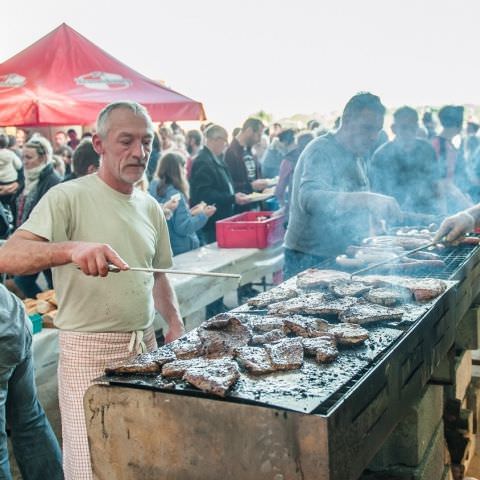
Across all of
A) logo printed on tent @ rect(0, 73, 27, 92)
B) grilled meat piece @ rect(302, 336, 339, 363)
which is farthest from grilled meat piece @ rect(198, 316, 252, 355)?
logo printed on tent @ rect(0, 73, 27, 92)

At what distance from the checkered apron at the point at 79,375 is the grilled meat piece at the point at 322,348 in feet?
3.58

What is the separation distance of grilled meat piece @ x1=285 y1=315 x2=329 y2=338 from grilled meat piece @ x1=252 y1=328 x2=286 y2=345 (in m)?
0.09

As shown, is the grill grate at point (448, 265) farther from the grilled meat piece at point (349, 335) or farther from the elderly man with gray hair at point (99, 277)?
the elderly man with gray hair at point (99, 277)

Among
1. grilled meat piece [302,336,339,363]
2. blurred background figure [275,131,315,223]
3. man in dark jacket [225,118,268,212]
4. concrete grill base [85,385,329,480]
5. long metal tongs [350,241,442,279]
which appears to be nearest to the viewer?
concrete grill base [85,385,329,480]

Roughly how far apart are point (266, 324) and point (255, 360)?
530 mm

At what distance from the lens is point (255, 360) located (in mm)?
2512

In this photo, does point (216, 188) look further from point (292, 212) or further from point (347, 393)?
point (347, 393)

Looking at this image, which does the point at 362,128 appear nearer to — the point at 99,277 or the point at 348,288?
the point at 348,288

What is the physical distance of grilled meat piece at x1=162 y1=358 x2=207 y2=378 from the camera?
7.88 feet

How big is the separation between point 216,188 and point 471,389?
4194mm

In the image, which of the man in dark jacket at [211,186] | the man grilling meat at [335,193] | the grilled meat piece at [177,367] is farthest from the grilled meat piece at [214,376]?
the man in dark jacket at [211,186]

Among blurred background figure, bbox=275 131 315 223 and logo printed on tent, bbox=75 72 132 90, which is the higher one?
logo printed on tent, bbox=75 72 132 90

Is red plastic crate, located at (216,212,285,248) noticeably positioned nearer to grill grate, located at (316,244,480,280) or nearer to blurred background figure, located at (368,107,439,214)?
blurred background figure, located at (368,107,439,214)

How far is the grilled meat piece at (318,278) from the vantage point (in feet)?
12.7
